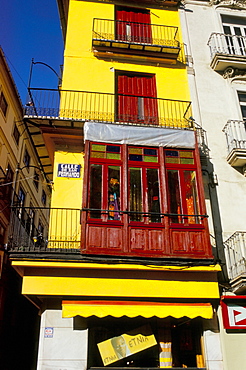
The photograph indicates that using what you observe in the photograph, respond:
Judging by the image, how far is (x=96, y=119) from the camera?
1166 cm

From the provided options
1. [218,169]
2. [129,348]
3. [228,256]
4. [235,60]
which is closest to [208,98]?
[235,60]

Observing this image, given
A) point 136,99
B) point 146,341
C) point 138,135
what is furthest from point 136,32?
point 146,341

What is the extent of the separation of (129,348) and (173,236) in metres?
3.17

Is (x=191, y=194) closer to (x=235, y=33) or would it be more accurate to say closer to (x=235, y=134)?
(x=235, y=134)

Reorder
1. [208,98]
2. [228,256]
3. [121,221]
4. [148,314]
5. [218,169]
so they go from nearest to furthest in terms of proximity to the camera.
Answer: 1. [148,314]
2. [121,221]
3. [228,256]
4. [218,169]
5. [208,98]

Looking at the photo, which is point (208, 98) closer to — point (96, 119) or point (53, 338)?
point (96, 119)

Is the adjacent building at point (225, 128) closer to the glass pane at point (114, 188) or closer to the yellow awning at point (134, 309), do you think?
the yellow awning at point (134, 309)

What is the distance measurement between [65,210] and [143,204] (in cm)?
233

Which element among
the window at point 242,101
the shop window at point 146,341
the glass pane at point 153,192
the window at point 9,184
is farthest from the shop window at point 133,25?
the shop window at point 146,341

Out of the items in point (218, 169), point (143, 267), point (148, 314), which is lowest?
point (148, 314)

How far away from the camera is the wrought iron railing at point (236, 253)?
976 cm

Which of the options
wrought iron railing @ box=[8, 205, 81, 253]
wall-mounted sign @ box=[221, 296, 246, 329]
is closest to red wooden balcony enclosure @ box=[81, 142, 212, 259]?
wrought iron railing @ box=[8, 205, 81, 253]

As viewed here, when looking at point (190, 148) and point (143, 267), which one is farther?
point (190, 148)

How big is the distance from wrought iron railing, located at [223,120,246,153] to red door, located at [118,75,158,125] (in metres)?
2.54
